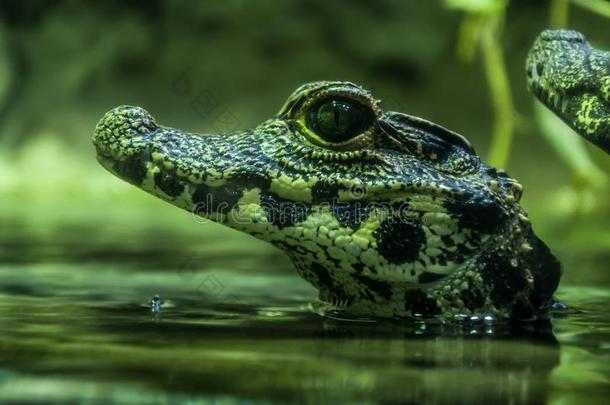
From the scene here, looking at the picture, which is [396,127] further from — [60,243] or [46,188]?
[46,188]

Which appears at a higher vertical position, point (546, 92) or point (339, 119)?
point (546, 92)

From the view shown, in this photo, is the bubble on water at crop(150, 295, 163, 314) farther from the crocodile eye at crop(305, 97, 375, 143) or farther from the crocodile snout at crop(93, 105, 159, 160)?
the crocodile eye at crop(305, 97, 375, 143)

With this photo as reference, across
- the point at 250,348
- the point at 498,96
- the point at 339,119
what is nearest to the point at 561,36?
the point at 339,119

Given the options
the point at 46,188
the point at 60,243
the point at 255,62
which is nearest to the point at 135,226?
the point at 60,243

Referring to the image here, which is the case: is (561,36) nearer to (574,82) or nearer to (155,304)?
(574,82)

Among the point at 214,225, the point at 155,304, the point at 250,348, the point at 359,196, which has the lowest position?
the point at 250,348

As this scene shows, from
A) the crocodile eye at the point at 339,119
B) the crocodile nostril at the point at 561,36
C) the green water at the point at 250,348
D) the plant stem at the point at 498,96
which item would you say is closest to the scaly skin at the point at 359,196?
the crocodile eye at the point at 339,119
